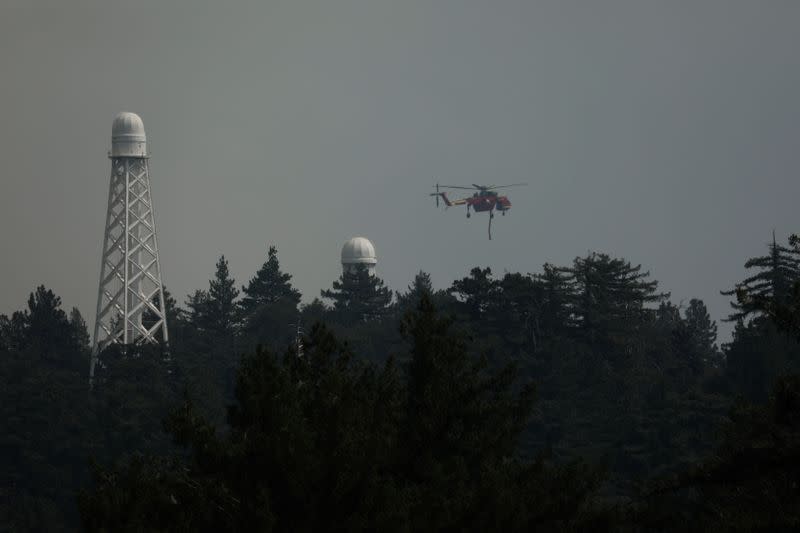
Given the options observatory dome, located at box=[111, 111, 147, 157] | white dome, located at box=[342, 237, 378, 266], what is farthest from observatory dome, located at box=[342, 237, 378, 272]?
observatory dome, located at box=[111, 111, 147, 157]

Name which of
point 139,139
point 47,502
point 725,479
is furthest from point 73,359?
point 725,479

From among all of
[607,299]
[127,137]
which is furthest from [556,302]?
[127,137]

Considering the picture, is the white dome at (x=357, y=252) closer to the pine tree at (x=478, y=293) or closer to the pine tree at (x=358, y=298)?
the pine tree at (x=358, y=298)

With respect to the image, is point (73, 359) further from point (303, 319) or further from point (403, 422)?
point (403, 422)

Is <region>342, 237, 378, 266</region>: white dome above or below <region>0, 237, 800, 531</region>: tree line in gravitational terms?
above

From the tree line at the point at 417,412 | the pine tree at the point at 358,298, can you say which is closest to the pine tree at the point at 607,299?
the tree line at the point at 417,412

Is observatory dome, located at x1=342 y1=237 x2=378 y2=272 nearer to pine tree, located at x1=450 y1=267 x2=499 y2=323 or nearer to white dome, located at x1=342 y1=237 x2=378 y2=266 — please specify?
white dome, located at x1=342 y1=237 x2=378 y2=266
